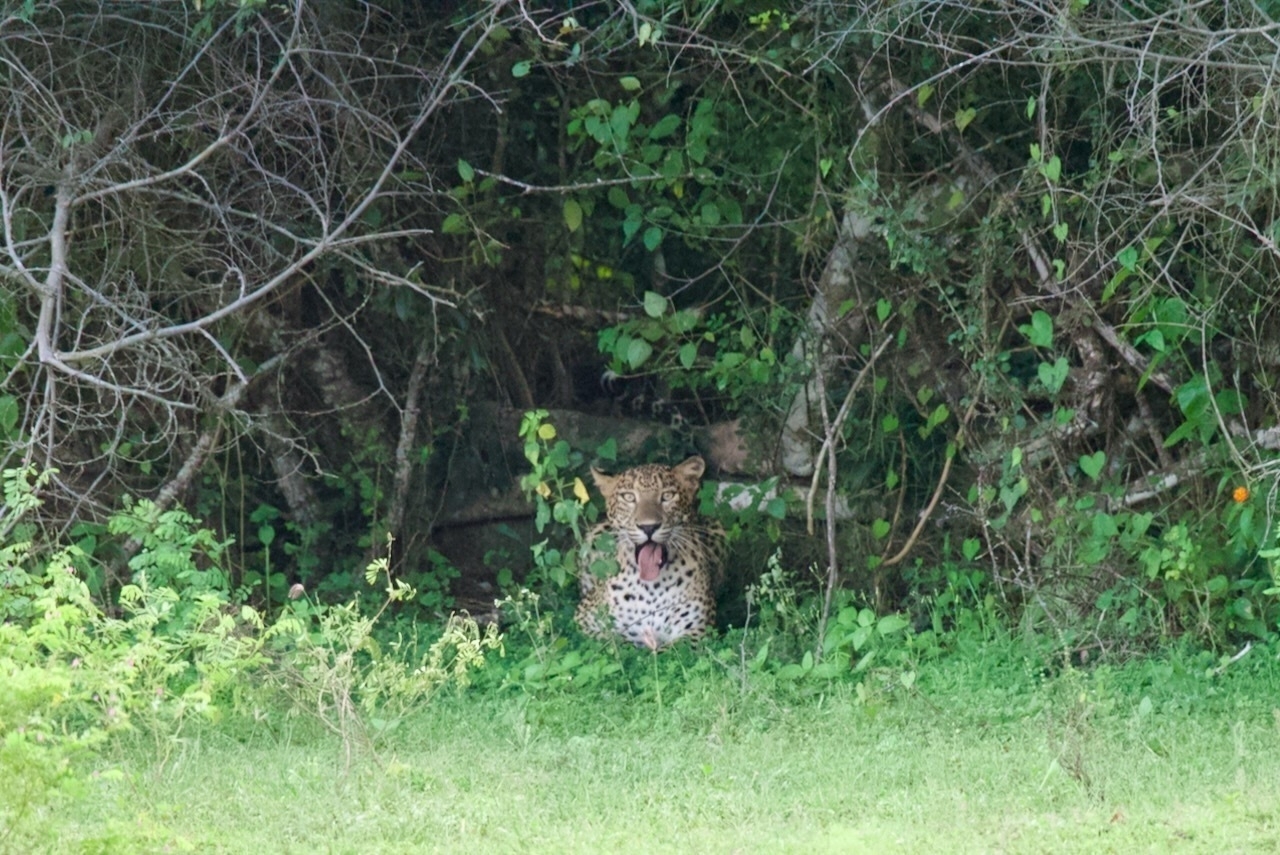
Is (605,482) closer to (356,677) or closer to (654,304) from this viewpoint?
(654,304)

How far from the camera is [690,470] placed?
840cm

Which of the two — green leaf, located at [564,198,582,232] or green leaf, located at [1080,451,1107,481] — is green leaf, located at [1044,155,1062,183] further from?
green leaf, located at [564,198,582,232]

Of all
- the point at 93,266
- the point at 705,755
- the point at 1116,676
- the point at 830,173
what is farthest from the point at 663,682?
the point at 93,266

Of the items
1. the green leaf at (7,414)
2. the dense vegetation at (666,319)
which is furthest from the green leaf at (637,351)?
the green leaf at (7,414)

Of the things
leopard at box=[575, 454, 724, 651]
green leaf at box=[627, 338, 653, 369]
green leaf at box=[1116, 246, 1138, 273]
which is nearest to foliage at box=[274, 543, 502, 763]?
leopard at box=[575, 454, 724, 651]

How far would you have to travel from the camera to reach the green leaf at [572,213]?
27.0 feet

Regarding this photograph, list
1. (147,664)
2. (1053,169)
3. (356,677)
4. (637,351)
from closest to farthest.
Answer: (147,664) → (356,677) → (1053,169) → (637,351)

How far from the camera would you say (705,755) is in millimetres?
5996

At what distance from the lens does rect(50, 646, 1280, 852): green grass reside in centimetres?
480

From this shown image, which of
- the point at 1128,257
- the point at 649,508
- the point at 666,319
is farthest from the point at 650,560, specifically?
the point at 1128,257

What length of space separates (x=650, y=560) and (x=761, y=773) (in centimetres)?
258

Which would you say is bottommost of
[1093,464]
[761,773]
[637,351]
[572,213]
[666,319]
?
[761,773]

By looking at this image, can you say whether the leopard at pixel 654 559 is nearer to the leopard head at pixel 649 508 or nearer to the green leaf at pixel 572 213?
the leopard head at pixel 649 508

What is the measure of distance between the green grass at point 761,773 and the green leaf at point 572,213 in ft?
7.62
